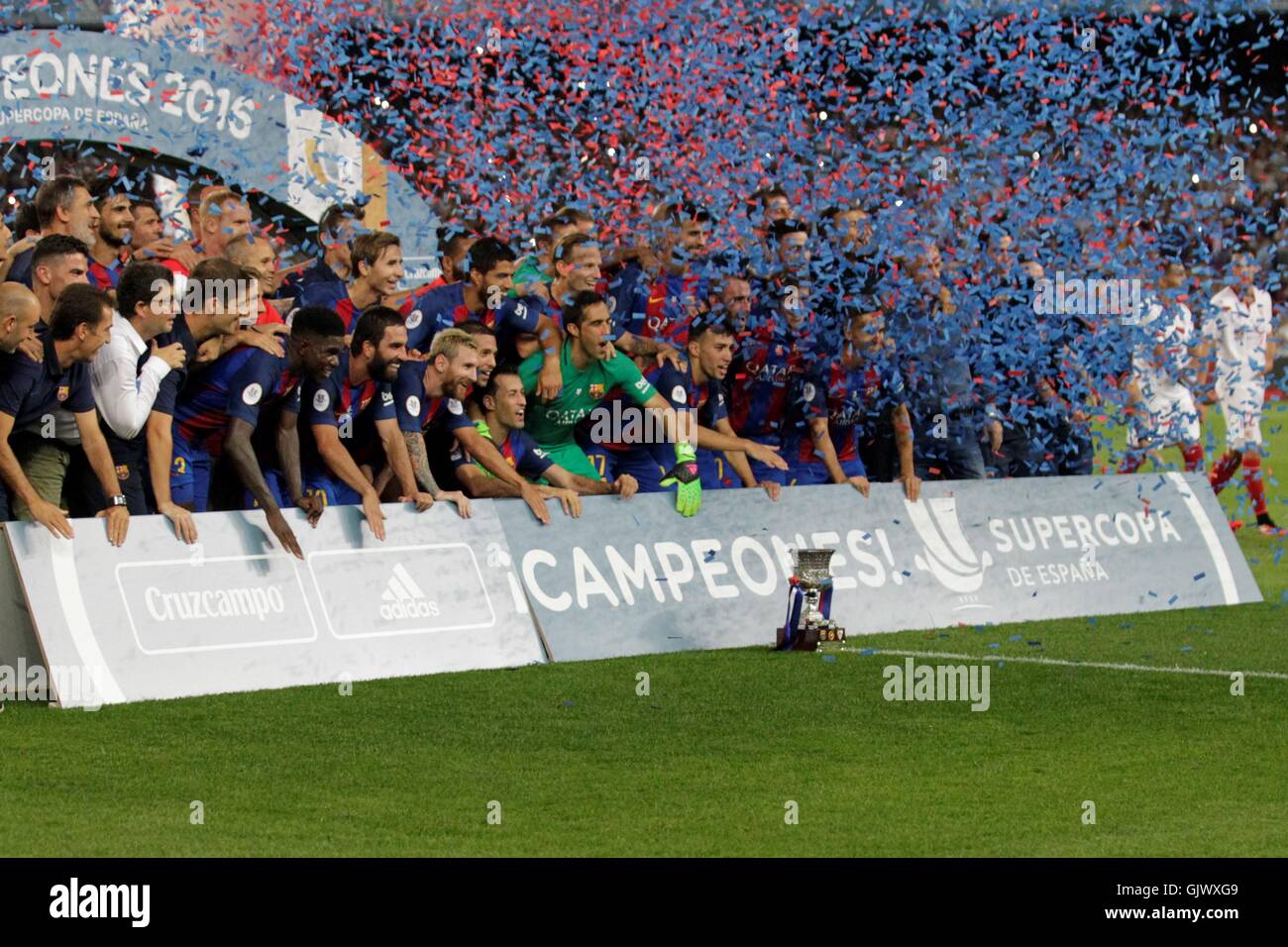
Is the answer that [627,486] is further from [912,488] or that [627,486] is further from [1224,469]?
[1224,469]

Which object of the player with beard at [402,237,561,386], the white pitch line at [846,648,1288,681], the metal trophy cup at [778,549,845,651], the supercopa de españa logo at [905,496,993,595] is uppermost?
the player with beard at [402,237,561,386]

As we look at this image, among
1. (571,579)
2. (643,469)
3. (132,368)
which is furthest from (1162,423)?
(132,368)

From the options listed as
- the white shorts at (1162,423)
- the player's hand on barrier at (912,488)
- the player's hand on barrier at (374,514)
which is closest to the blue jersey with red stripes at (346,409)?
the player's hand on barrier at (374,514)

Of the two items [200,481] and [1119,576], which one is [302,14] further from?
[1119,576]

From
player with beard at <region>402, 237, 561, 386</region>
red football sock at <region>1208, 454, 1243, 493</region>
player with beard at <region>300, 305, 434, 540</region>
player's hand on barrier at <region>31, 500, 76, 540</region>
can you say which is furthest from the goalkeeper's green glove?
red football sock at <region>1208, 454, 1243, 493</region>

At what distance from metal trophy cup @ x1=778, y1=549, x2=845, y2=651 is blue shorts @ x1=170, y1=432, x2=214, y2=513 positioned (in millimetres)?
2976

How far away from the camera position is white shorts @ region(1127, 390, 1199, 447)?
12.0 m

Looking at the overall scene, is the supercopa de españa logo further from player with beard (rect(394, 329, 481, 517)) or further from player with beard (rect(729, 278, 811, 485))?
player with beard (rect(394, 329, 481, 517))

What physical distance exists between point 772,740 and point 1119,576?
486cm

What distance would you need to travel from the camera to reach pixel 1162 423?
1202cm

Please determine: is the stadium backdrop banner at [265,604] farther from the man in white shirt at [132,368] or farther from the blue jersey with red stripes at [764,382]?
the blue jersey with red stripes at [764,382]

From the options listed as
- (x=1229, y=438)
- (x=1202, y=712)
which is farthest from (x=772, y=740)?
(x=1229, y=438)

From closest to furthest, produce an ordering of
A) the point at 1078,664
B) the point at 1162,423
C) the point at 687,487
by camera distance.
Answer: the point at 1078,664
the point at 687,487
the point at 1162,423

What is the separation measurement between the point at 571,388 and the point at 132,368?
2799 mm
